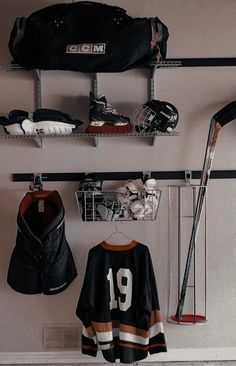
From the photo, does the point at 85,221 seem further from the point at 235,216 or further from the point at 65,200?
the point at 235,216

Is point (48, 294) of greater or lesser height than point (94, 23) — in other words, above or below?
below

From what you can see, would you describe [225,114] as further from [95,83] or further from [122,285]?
[122,285]

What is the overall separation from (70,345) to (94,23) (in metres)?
1.62

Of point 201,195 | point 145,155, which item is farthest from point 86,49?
point 201,195

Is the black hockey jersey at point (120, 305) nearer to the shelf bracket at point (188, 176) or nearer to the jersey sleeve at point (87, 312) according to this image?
the jersey sleeve at point (87, 312)

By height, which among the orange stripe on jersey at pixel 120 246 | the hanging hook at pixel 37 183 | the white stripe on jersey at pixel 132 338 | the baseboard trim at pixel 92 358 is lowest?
the baseboard trim at pixel 92 358

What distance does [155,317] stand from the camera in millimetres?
2082

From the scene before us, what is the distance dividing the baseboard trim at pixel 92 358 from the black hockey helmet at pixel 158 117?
117 cm

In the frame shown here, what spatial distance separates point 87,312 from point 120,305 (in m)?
0.16

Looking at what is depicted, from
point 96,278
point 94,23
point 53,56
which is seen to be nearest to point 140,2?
point 94,23

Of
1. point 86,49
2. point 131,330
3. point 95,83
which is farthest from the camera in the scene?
point 95,83

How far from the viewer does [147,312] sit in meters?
2.05

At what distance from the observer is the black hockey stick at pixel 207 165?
2.10m

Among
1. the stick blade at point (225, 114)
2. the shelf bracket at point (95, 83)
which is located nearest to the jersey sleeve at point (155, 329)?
the stick blade at point (225, 114)
